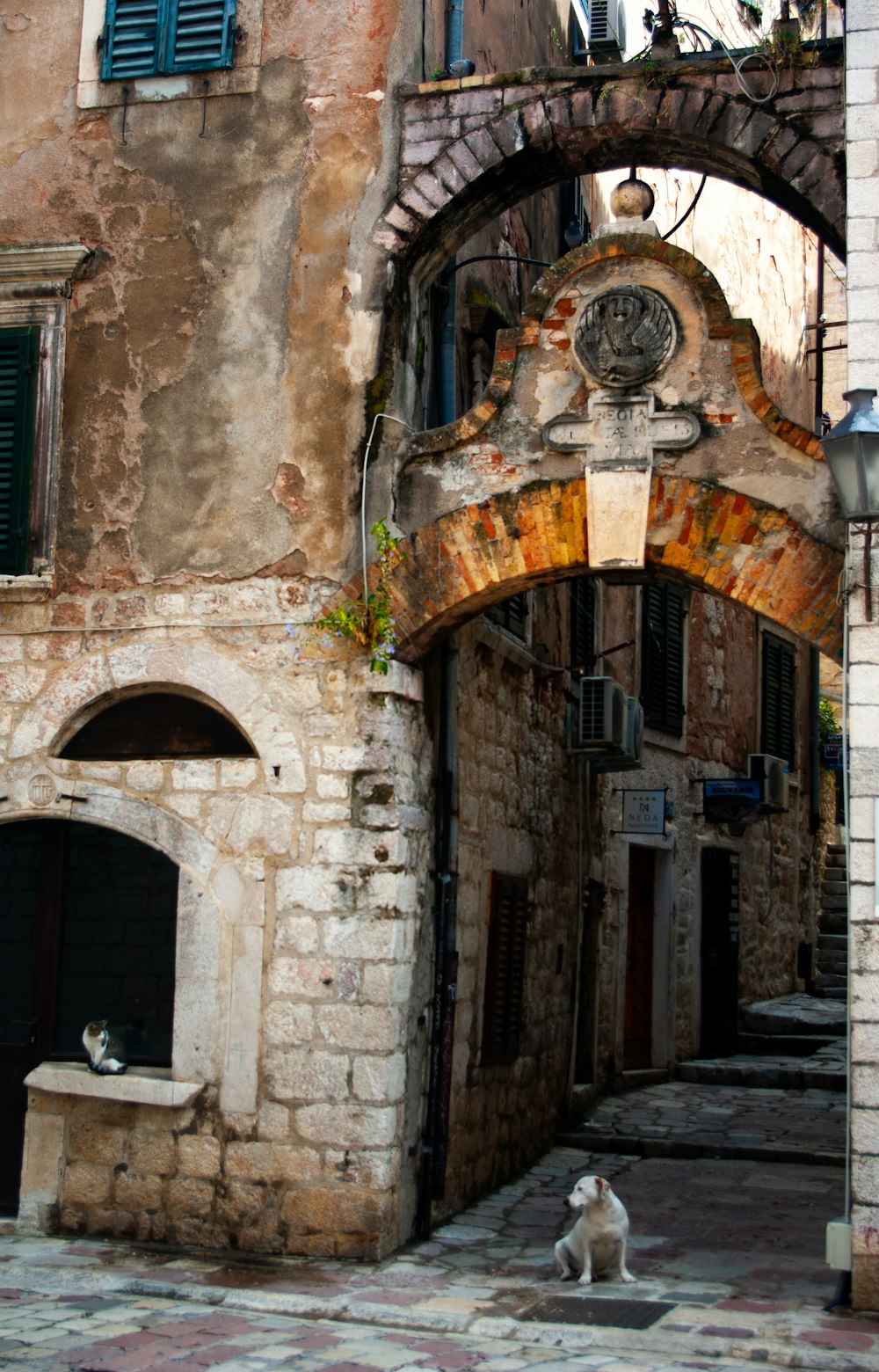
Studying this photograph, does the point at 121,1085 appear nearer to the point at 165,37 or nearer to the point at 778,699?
the point at 165,37

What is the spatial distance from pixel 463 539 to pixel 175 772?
189 centimetres

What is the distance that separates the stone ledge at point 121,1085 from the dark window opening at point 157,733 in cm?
159

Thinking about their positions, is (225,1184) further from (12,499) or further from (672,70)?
(672,70)

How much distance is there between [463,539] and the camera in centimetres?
758

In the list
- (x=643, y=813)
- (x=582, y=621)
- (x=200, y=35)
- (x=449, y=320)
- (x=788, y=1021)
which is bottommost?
(x=788, y=1021)

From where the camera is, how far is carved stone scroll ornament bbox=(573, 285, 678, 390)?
7379 millimetres

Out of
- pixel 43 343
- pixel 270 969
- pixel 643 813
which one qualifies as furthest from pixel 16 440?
pixel 643 813

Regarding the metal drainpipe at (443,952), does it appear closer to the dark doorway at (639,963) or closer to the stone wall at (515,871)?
the stone wall at (515,871)

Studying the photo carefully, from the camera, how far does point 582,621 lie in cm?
1234

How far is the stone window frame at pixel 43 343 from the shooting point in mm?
8195

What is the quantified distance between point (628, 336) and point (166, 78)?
3.05 m

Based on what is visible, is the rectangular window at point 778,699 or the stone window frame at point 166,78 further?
the rectangular window at point 778,699

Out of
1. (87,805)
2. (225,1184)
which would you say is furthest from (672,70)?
(225,1184)

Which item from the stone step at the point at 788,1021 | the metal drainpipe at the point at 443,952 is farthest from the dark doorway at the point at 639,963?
the metal drainpipe at the point at 443,952
